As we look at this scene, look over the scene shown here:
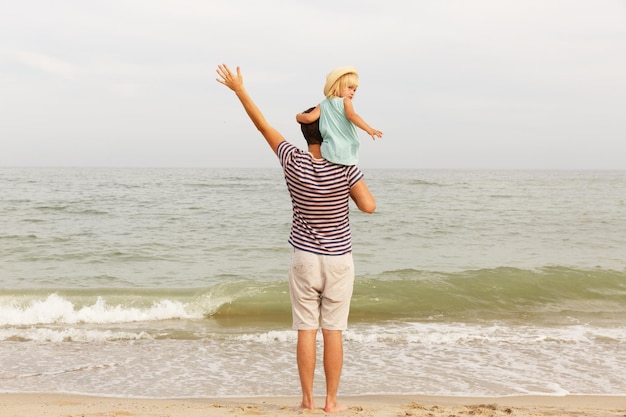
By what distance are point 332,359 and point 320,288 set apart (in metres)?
0.48

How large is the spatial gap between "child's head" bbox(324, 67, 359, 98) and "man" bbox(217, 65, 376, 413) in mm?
247

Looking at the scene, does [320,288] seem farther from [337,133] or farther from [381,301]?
[381,301]

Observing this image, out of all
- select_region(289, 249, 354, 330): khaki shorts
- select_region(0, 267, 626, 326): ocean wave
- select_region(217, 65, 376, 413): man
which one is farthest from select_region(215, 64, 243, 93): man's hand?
select_region(0, 267, 626, 326): ocean wave

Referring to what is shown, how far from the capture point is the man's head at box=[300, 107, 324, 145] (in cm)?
354

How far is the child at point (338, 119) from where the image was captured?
3.46 m

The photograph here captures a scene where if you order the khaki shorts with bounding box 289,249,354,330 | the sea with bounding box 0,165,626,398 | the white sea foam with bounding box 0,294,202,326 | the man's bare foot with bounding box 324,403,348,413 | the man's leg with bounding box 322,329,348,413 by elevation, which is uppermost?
the khaki shorts with bounding box 289,249,354,330

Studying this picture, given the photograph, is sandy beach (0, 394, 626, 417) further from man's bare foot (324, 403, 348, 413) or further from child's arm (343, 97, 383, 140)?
child's arm (343, 97, 383, 140)

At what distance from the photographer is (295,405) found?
182 inches

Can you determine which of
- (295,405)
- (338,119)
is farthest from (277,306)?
(338,119)

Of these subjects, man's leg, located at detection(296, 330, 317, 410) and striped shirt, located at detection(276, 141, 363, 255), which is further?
man's leg, located at detection(296, 330, 317, 410)

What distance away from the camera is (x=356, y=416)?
155 inches

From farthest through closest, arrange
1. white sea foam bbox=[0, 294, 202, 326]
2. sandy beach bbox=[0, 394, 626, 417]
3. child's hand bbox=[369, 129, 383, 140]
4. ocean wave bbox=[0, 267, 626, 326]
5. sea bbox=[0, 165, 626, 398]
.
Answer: ocean wave bbox=[0, 267, 626, 326] → white sea foam bbox=[0, 294, 202, 326] → sea bbox=[0, 165, 626, 398] → sandy beach bbox=[0, 394, 626, 417] → child's hand bbox=[369, 129, 383, 140]

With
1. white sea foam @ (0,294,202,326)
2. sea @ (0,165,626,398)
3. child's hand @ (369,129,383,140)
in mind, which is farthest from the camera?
white sea foam @ (0,294,202,326)

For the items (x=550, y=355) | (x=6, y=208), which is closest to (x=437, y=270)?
(x=550, y=355)
